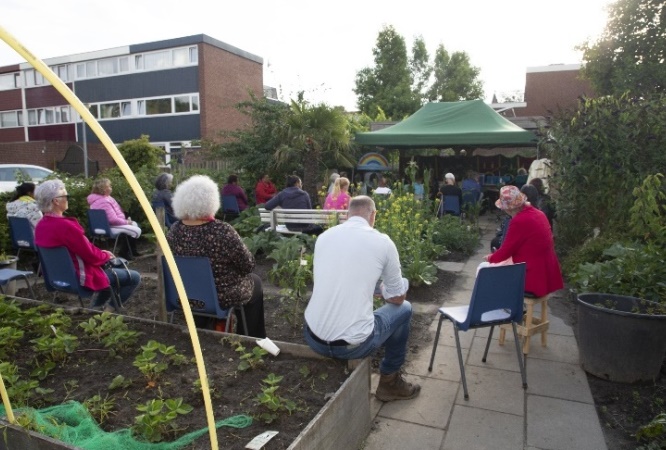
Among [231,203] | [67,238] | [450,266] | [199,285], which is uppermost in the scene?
[67,238]

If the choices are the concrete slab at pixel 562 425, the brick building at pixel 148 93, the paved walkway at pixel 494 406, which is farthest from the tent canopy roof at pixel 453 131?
the brick building at pixel 148 93

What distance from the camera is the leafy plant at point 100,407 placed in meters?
2.46

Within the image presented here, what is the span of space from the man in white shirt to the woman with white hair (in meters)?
0.85

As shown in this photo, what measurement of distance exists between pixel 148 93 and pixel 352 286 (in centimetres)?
2725

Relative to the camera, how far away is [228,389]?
273 cm

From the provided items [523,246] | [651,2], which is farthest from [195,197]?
[651,2]

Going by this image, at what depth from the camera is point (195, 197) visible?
3.50 m

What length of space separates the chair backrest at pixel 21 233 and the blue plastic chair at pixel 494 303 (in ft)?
16.7

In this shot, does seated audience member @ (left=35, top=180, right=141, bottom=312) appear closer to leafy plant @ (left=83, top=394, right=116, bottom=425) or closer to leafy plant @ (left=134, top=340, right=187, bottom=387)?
leafy plant @ (left=134, top=340, right=187, bottom=387)

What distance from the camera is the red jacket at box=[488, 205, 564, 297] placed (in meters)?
3.84

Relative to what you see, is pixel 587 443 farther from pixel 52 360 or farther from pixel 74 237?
pixel 74 237

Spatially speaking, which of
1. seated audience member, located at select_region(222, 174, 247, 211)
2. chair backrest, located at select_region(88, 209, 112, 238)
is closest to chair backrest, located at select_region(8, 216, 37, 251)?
Result: chair backrest, located at select_region(88, 209, 112, 238)

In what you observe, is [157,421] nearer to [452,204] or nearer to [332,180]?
[332,180]

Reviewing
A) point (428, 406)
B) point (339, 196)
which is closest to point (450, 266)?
point (339, 196)
